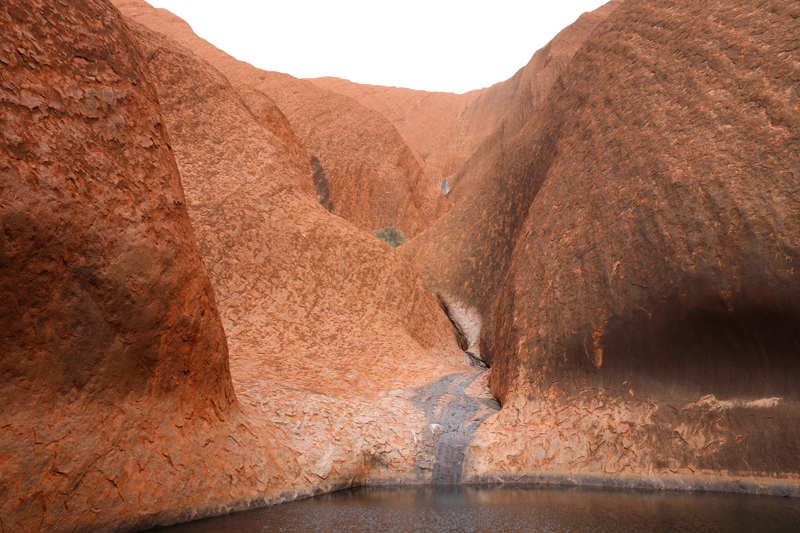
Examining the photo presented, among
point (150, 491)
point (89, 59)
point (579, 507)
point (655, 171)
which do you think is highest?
point (655, 171)

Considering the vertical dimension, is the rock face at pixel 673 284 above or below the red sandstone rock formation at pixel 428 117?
below

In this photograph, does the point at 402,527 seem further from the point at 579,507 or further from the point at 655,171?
the point at 655,171

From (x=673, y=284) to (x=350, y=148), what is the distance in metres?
21.5

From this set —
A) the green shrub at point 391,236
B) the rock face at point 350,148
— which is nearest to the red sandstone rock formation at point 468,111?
the rock face at point 350,148

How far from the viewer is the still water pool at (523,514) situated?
175 inches

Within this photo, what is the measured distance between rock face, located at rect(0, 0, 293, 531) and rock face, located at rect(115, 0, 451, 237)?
1968 cm

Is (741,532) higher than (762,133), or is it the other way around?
(762,133)

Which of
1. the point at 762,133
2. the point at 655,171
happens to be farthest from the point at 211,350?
the point at 762,133

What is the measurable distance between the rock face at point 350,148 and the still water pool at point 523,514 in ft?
66.6

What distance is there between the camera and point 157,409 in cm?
532

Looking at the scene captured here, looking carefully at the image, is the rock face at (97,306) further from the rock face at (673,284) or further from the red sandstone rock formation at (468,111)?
the red sandstone rock formation at (468,111)

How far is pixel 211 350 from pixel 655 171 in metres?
6.18

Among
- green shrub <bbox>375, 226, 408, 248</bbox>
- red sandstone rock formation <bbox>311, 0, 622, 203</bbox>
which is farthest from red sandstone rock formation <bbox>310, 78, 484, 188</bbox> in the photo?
green shrub <bbox>375, 226, 408, 248</bbox>

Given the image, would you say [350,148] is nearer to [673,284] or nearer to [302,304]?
[302,304]
